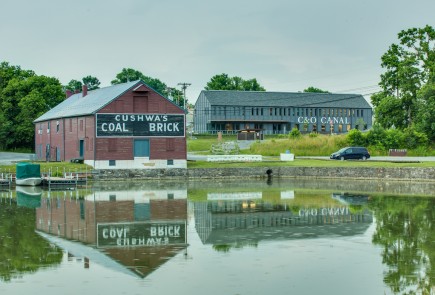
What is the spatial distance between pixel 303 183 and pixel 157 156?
1494 centimetres

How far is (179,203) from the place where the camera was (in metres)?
38.7

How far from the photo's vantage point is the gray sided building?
11800 centimetres

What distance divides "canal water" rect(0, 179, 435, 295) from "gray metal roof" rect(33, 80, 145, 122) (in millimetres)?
21146

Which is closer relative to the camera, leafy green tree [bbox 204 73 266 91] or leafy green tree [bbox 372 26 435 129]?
leafy green tree [bbox 372 26 435 129]

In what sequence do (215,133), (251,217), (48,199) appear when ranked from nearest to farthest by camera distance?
(251,217) < (48,199) < (215,133)

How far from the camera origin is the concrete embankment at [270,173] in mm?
56938

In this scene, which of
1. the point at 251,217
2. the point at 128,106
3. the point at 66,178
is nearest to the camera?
the point at 251,217

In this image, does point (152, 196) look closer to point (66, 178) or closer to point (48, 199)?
point (48, 199)

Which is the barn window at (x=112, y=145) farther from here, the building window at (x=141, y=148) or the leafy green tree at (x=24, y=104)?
the leafy green tree at (x=24, y=104)

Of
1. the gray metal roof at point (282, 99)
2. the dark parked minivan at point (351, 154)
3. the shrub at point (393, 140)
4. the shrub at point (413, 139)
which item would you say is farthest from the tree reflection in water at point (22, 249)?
the gray metal roof at point (282, 99)

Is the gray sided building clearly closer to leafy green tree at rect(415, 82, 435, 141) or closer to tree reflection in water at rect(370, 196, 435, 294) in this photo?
leafy green tree at rect(415, 82, 435, 141)

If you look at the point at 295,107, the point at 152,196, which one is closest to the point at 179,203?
the point at 152,196

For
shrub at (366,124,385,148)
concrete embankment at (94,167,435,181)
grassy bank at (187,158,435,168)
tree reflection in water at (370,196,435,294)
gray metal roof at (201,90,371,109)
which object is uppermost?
gray metal roof at (201,90,371,109)

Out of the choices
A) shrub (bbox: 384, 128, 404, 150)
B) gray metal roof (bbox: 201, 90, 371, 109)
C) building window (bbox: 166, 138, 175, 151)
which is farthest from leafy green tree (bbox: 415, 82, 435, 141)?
gray metal roof (bbox: 201, 90, 371, 109)
